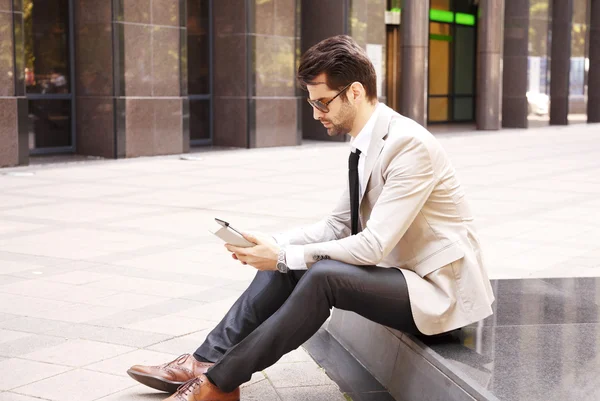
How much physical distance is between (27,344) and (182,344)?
82 centimetres

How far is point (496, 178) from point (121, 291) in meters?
8.60

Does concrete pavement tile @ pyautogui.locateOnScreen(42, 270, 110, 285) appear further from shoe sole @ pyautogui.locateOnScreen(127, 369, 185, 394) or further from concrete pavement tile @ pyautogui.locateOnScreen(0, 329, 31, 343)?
shoe sole @ pyautogui.locateOnScreen(127, 369, 185, 394)

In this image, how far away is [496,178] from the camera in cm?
1359

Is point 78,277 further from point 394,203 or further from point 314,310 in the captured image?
point 394,203

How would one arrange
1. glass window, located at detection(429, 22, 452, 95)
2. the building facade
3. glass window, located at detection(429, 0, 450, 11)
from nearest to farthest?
1. the building facade
2. glass window, located at detection(429, 0, 450, 11)
3. glass window, located at detection(429, 22, 452, 95)

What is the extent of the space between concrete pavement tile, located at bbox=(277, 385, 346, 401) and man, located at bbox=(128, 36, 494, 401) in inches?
15.8

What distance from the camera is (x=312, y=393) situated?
13.6 ft

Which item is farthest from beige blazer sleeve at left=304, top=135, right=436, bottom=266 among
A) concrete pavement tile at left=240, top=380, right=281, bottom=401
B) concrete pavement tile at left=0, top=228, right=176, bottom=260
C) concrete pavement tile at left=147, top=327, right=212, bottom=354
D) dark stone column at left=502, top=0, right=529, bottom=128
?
dark stone column at left=502, top=0, right=529, bottom=128

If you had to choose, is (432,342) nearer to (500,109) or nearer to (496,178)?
(496,178)

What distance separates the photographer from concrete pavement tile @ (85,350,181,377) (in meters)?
4.41

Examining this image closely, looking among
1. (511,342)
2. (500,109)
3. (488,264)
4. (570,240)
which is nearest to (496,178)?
(570,240)

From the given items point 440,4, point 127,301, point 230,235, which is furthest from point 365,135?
point 440,4

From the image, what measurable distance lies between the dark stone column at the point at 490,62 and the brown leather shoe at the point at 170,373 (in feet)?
77.8

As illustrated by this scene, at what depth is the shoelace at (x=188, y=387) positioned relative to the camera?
3691 millimetres
